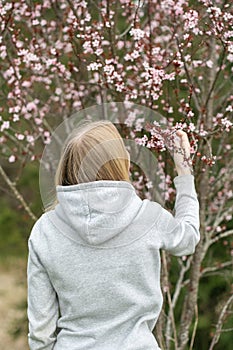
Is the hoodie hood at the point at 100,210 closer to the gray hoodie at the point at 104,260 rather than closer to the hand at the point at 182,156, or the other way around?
the gray hoodie at the point at 104,260

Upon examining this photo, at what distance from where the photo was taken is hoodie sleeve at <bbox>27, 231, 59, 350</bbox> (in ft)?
6.63

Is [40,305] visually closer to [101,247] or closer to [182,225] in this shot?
[101,247]

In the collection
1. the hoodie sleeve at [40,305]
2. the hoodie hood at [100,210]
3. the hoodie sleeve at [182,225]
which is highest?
the hoodie hood at [100,210]

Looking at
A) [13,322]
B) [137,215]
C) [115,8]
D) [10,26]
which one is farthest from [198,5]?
[13,322]

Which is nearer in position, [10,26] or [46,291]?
[46,291]

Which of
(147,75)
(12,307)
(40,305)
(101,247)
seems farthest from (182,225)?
(12,307)

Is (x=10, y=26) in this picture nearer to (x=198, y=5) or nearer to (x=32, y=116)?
(x=32, y=116)

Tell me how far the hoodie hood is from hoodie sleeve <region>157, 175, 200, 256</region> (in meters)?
0.08

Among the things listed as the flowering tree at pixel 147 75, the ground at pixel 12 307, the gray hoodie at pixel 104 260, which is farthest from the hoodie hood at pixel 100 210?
the ground at pixel 12 307

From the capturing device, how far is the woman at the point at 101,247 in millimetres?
1928

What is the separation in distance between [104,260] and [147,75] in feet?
3.73

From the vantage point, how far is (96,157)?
1943 mm

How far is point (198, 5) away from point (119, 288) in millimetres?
1755

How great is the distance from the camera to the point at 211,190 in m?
3.52
